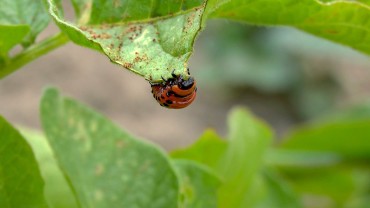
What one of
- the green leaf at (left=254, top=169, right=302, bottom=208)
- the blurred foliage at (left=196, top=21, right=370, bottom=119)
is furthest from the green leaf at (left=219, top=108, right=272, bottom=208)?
the blurred foliage at (left=196, top=21, right=370, bottom=119)

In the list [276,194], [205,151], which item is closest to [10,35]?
[205,151]

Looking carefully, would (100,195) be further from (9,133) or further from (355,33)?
(355,33)

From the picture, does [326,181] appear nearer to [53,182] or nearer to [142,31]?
[53,182]

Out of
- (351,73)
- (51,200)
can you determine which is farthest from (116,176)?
(351,73)

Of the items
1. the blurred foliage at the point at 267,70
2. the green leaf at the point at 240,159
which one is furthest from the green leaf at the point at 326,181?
the blurred foliage at the point at 267,70

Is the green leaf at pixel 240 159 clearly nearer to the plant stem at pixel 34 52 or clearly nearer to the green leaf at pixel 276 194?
the green leaf at pixel 276 194
